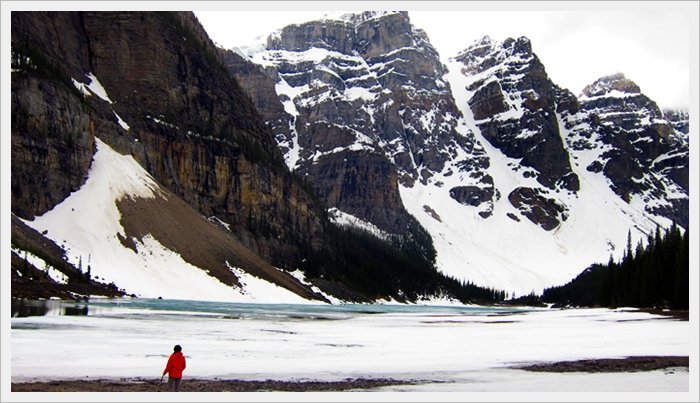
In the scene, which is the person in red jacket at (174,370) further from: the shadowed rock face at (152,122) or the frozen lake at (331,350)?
the shadowed rock face at (152,122)

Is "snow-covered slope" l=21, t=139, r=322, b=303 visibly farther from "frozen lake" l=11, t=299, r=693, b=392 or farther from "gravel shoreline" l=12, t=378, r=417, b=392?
"gravel shoreline" l=12, t=378, r=417, b=392

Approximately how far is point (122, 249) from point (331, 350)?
71279 millimetres

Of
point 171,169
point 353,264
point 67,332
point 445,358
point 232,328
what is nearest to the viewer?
point 445,358

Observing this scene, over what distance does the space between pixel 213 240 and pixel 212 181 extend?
37.9 meters

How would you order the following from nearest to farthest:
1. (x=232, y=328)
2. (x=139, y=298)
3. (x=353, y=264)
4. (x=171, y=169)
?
(x=232, y=328), (x=139, y=298), (x=171, y=169), (x=353, y=264)

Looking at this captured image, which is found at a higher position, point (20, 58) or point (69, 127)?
point (20, 58)

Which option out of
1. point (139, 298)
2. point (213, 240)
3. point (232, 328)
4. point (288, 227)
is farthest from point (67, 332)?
point (288, 227)

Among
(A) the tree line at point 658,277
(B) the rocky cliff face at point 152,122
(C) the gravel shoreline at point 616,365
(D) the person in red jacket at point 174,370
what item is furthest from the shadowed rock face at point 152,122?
(C) the gravel shoreline at point 616,365

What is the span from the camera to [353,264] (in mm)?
195875

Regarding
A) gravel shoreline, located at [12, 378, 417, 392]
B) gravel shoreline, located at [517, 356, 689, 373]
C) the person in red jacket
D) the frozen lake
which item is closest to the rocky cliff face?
the frozen lake

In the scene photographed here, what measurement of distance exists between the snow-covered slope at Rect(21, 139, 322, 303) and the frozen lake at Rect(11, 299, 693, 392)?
42.6 metres

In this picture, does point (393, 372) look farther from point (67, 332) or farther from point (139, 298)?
point (139, 298)

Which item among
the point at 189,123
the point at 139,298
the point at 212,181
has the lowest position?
the point at 139,298

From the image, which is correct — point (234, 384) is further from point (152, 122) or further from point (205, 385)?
point (152, 122)
